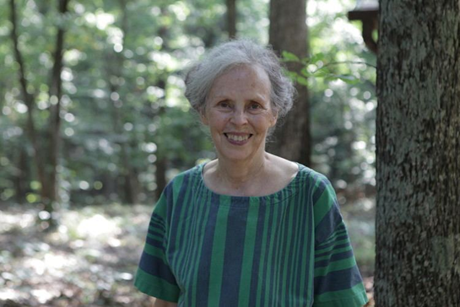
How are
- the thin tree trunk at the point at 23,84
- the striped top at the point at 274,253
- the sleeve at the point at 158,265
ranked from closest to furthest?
the striped top at the point at 274,253 → the sleeve at the point at 158,265 → the thin tree trunk at the point at 23,84

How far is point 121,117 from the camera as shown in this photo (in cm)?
1966

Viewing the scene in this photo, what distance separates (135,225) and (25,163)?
40.3 ft

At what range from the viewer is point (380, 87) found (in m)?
2.01

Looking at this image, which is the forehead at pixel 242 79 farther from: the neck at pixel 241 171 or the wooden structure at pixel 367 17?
the wooden structure at pixel 367 17

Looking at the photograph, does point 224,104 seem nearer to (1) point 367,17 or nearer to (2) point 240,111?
(2) point 240,111

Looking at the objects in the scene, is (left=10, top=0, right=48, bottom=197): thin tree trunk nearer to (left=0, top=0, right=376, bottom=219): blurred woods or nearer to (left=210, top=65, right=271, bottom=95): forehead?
(left=0, top=0, right=376, bottom=219): blurred woods

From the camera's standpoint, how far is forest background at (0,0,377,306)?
10.3 meters

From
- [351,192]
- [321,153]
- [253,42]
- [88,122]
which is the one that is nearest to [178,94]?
[88,122]

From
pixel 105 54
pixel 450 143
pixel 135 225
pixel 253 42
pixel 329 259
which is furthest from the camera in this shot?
pixel 105 54

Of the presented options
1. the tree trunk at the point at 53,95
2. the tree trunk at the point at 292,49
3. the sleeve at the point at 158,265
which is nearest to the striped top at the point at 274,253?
Answer: the sleeve at the point at 158,265

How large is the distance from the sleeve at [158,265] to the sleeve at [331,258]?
56 cm

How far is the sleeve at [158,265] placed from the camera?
226 centimetres

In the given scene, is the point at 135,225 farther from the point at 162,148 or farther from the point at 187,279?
the point at 187,279

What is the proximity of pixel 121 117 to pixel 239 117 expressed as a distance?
59.0ft
